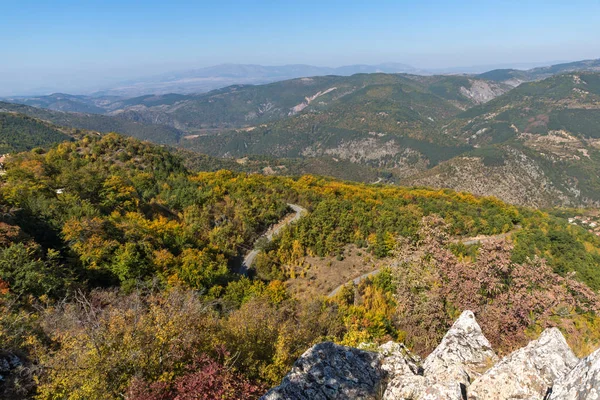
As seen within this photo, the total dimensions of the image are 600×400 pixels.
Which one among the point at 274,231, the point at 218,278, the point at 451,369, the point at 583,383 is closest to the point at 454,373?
the point at 451,369

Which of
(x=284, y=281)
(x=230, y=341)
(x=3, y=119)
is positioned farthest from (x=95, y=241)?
(x=3, y=119)

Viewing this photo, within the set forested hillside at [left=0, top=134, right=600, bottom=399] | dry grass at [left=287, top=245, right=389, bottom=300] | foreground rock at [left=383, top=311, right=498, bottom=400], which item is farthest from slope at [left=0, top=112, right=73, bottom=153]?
foreground rock at [left=383, top=311, right=498, bottom=400]

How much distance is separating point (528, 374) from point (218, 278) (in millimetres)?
Result: 28944

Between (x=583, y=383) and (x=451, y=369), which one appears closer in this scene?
(x=583, y=383)

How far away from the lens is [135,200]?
41.3 metres

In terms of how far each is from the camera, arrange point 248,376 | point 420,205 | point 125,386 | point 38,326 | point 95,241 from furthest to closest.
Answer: point 420,205
point 95,241
point 38,326
point 248,376
point 125,386

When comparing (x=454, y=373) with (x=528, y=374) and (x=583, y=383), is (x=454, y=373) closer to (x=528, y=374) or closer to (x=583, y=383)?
(x=528, y=374)

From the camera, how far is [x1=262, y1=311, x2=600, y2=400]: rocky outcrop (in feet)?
23.4

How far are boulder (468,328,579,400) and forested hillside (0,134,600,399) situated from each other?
3.86 meters

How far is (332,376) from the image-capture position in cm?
975

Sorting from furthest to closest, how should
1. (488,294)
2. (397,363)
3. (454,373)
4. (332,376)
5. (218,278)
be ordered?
(218,278), (488,294), (397,363), (332,376), (454,373)

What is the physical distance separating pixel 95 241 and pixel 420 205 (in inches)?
2146

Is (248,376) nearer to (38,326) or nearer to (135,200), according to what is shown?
(38,326)

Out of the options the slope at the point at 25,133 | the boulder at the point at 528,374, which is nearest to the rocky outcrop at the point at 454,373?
the boulder at the point at 528,374
